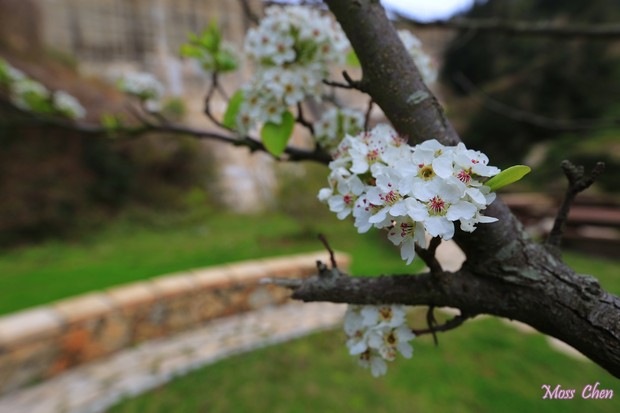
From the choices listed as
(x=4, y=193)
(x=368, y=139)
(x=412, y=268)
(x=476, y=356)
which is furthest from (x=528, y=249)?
(x=4, y=193)

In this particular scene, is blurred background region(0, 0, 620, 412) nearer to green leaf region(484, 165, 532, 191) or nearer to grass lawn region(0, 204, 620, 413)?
grass lawn region(0, 204, 620, 413)

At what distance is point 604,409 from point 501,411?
0.65 metres

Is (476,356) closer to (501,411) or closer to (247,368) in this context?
(501,411)

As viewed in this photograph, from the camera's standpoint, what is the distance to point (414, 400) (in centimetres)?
245

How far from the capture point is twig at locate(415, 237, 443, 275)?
0.48 m

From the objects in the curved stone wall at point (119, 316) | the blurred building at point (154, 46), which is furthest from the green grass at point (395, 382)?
the blurred building at point (154, 46)

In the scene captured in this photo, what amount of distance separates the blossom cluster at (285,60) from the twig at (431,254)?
1.30ft

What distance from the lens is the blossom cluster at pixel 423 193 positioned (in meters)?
0.42

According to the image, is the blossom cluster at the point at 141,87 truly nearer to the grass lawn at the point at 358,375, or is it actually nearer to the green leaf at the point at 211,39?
the green leaf at the point at 211,39

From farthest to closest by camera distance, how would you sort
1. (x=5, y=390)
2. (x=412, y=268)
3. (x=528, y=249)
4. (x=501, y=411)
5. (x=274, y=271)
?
(x=412, y=268)
(x=274, y=271)
(x=5, y=390)
(x=501, y=411)
(x=528, y=249)

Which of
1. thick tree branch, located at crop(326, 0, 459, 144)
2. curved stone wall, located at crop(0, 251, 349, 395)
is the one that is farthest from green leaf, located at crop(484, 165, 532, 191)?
curved stone wall, located at crop(0, 251, 349, 395)

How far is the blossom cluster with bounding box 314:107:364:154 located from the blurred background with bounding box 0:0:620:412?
324mm

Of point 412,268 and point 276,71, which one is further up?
point 276,71

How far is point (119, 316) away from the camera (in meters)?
3.21
